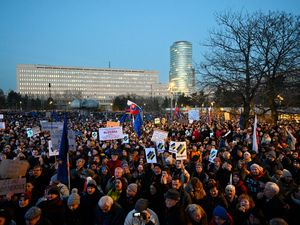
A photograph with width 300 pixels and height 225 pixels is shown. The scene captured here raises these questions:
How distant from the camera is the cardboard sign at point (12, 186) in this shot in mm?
4879

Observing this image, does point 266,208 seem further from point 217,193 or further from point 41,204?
point 41,204

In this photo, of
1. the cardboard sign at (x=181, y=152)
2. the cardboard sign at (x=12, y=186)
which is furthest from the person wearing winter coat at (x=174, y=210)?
the cardboard sign at (x=181, y=152)

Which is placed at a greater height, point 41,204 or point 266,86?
point 266,86

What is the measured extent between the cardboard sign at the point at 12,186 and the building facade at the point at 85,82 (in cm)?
13256

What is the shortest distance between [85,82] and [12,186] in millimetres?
149408

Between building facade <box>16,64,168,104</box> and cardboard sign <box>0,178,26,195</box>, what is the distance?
435 ft

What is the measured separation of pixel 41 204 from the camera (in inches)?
176

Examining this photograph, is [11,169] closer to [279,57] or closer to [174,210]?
[174,210]

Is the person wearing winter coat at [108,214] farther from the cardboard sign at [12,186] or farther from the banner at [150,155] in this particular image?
the banner at [150,155]

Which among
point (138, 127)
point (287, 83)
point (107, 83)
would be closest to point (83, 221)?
point (138, 127)

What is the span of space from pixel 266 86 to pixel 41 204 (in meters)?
13.1

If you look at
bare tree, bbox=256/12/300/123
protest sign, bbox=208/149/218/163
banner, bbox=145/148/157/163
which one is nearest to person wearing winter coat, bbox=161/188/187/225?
banner, bbox=145/148/157/163

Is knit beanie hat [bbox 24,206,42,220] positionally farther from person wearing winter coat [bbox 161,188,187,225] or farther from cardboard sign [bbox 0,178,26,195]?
person wearing winter coat [bbox 161,188,187,225]

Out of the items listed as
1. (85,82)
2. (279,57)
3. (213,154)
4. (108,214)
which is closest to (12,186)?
(108,214)
